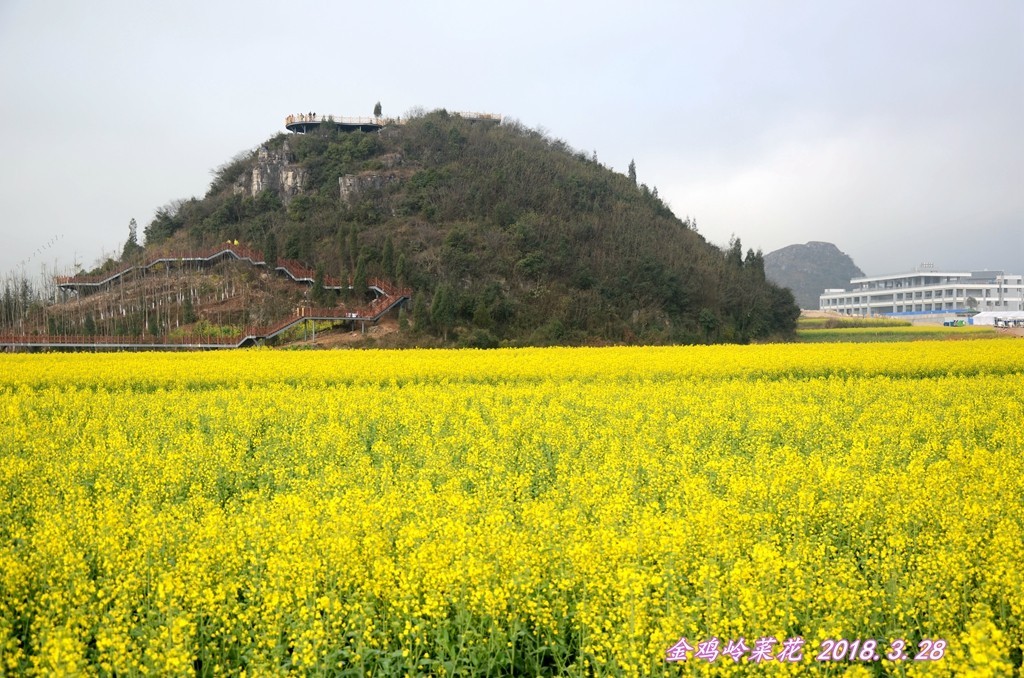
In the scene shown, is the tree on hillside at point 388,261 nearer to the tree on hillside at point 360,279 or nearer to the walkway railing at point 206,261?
the tree on hillside at point 360,279

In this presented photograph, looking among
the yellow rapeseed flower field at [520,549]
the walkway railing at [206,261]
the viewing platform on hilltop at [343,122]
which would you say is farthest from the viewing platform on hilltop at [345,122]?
the yellow rapeseed flower field at [520,549]

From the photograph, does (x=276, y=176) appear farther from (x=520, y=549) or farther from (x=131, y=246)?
(x=520, y=549)

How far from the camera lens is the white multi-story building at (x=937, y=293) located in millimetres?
117000

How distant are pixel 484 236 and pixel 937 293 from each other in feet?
297

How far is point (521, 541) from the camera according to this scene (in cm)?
611

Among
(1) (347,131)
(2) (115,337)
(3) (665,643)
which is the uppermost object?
→ (1) (347,131)

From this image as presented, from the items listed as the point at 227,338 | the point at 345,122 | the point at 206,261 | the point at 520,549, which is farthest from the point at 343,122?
the point at 520,549

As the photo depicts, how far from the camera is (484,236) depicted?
209ft

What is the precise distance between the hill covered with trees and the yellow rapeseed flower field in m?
38.5

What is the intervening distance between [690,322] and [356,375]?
135 feet

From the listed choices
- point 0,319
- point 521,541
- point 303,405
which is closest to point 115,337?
point 0,319

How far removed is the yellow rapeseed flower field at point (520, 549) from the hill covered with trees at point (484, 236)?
38474 mm

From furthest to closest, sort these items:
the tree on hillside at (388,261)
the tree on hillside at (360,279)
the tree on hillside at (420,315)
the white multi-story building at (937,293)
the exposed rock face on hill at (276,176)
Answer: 1. the white multi-story building at (937,293)
2. the exposed rock face on hill at (276,176)
3. the tree on hillside at (388,261)
4. the tree on hillside at (360,279)
5. the tree on hillside at (420,315)

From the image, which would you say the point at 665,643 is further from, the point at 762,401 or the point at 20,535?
the point at 762,401
